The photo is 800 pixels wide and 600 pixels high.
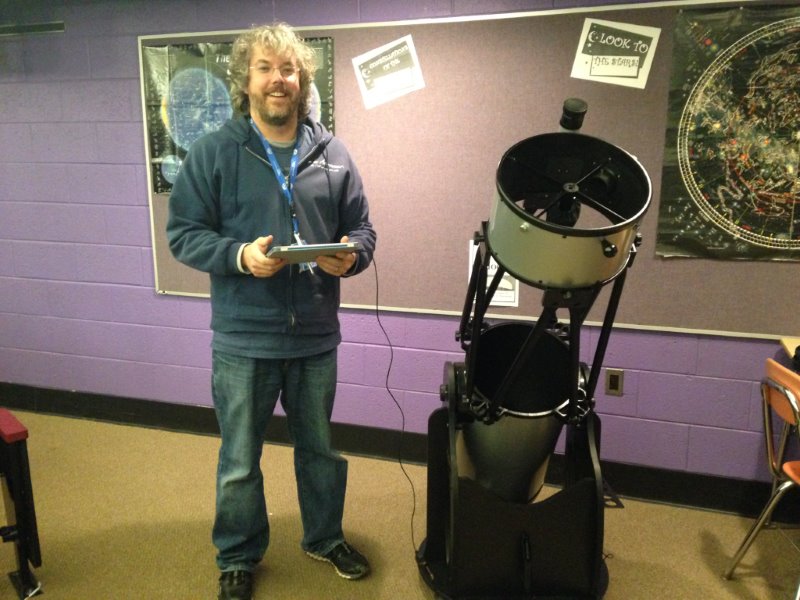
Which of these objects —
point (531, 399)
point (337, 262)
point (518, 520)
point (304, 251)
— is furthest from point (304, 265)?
point (518, 520)

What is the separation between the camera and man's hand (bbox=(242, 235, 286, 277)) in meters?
1.46

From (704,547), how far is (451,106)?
187 cm

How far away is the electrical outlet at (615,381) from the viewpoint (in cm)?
232

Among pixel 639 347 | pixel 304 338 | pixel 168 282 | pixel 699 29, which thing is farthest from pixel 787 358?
pixel 168 282

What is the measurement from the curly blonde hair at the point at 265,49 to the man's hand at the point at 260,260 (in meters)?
0.47

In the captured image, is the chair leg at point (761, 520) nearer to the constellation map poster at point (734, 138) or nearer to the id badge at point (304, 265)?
the constellation map poster at point (734, 138)

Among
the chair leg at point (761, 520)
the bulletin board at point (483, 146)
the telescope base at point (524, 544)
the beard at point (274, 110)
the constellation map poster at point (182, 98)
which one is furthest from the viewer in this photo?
the constellation map poster at point (182, 98)

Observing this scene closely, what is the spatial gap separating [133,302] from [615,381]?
227cm

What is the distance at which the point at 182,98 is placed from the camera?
2.56 meters

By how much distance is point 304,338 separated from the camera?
1.69 meters

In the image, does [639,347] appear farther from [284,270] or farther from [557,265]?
[284,270]

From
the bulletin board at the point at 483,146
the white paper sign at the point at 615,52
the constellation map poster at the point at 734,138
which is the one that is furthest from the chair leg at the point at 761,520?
the white paper sign at the point at 615,52

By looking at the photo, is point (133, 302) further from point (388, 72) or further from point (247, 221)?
point (388, 72)

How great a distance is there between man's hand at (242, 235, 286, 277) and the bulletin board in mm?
1000
